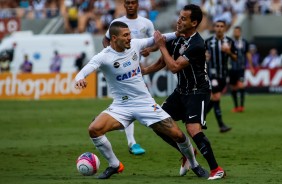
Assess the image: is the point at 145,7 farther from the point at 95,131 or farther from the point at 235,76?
the point at 95,131

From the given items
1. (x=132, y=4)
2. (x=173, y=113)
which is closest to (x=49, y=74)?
(x=132, y=4)

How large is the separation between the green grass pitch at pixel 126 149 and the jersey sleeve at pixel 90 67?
1.45 metres

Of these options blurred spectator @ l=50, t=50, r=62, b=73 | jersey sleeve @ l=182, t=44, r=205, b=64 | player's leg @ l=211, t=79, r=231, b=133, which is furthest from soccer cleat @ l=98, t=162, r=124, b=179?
blurred spectator @ l=50, t=50, r=62, b=73

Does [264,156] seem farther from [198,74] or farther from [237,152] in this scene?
[198,74]

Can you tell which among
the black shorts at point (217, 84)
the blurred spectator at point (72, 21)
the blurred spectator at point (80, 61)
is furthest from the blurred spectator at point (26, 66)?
the black shorts at point (217, 84)

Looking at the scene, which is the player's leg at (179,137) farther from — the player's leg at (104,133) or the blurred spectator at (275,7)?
the blurred spectator at (275,7)

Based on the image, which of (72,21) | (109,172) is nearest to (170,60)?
(109,172)

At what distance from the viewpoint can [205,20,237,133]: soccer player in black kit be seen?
1970cm

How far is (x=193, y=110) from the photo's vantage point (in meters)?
12.1

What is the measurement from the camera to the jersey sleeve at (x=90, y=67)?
37.4ft

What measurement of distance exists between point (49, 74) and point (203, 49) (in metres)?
23.2

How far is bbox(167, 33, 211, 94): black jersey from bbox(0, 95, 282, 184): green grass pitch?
1.30m

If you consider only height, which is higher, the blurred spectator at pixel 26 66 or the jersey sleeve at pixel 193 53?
the jersey sleeve at pixel 193 53

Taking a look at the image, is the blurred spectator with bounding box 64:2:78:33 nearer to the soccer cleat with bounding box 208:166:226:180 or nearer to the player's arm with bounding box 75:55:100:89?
the player's arm with bounding box 75:55:100:89
